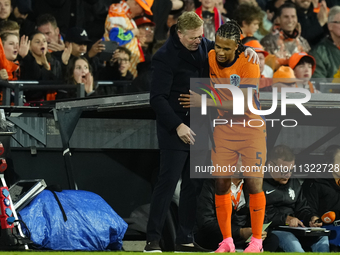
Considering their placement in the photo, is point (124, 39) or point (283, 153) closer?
point (283, 153)

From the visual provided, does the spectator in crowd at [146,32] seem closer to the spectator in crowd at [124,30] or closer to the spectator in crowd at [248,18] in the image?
the spectator in crowd at [124,30]

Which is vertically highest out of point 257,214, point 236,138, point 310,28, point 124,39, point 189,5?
point 189,5

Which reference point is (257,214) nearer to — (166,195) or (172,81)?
(166,195)

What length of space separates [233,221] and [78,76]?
305cm

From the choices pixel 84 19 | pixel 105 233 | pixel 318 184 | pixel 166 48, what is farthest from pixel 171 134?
pixel 84 19

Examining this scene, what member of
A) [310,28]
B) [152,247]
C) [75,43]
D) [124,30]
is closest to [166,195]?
[152,247]

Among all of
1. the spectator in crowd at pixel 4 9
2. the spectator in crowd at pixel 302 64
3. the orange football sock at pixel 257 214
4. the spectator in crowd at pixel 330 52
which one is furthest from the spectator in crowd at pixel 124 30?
the orange football sock at pixel 257 214

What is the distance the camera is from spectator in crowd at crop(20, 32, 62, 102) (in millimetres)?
7359

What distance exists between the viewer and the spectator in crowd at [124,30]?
828 centimetres

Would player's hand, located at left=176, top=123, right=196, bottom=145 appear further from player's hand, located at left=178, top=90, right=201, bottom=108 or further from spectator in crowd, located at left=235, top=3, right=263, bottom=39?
spectator in crowd, located at left=235, top=3, right=263, bottom=39

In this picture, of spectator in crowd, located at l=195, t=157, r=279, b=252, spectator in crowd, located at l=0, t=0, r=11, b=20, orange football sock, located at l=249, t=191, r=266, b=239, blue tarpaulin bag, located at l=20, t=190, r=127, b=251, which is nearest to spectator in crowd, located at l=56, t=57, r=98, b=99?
spectator in crowd, located at l=0, t=0, r=11, b=20

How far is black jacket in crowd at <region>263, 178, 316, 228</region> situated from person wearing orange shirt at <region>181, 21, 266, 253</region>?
3.66ft

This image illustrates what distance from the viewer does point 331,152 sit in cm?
600

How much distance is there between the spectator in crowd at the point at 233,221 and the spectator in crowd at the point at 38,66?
288 centimetres
